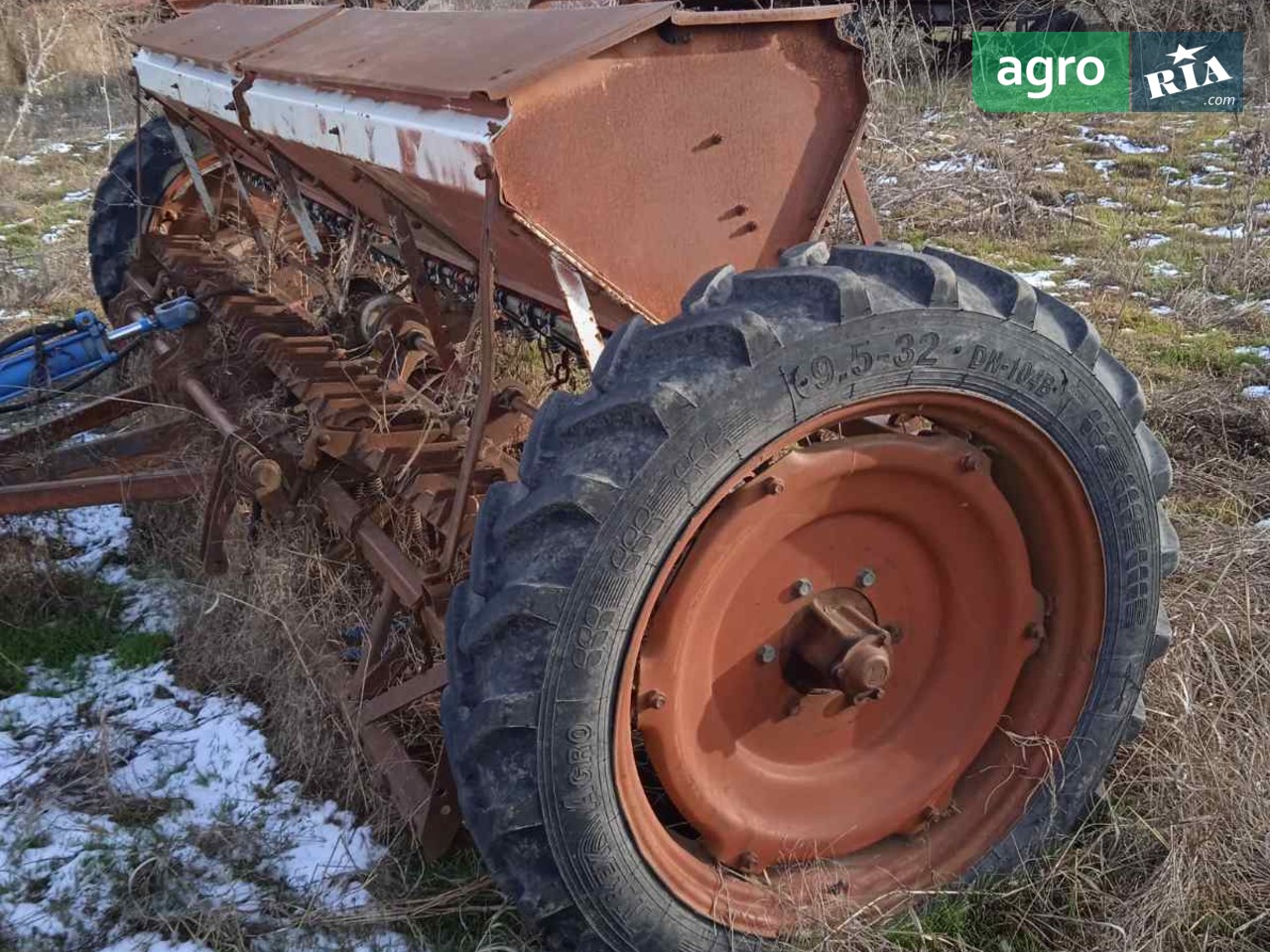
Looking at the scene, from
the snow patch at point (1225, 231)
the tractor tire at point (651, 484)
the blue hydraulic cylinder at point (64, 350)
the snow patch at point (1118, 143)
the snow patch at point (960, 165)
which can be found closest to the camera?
the tractor tire at point (651, 484)

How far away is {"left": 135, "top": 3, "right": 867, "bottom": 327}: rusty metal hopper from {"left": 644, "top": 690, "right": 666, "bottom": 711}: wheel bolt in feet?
2.75

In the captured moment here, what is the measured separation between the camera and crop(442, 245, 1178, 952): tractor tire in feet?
5.59

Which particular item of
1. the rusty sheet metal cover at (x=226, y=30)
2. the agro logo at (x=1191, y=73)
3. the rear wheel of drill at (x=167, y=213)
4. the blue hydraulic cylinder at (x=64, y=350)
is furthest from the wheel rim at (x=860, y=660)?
the agro logo at (x=1191, y=73)

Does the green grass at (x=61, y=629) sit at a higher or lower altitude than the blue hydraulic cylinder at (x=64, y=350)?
lower

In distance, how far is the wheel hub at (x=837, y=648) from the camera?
191 centimetres

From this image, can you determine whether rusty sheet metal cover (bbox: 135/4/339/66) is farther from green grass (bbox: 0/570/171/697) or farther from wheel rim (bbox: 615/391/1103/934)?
wheel rim (bbox: 615/391/1103/934)

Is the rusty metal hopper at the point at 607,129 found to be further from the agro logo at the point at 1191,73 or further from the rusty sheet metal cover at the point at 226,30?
the agro logo at the point at 1191,73

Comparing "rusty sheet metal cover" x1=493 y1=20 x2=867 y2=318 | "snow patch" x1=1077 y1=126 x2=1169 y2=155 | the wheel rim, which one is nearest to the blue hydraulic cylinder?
"rusty sheet metal cover" x1=493 y1=20 x2=867 y2=318

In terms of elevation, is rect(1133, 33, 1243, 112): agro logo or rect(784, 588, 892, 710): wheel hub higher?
rect(784, 588, 892, 710): wheel hub

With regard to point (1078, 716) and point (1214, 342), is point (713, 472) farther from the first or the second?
point (1214, 342)

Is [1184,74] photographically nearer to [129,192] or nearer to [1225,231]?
[1225,231]

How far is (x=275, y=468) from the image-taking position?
2.97 meters

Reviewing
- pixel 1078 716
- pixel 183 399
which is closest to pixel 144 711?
pixel 183 399

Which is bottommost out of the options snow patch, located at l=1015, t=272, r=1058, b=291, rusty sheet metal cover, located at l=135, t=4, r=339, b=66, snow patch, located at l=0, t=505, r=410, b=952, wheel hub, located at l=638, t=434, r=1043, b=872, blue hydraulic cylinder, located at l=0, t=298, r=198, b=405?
snow patch, located at l=1015, t=272, r=1058, b=291
